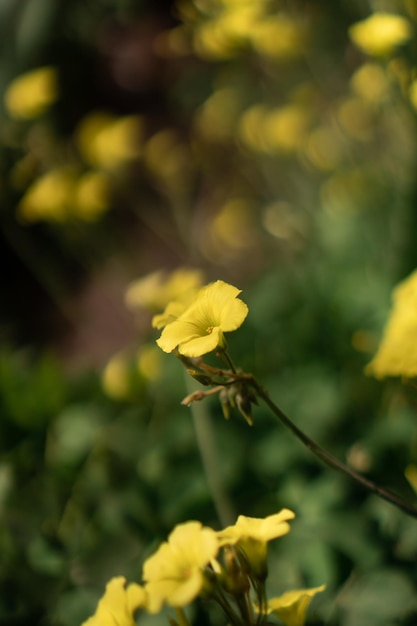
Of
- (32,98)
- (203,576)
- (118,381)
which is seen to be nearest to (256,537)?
(203,576)

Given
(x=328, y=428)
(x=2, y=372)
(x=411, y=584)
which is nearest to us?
(x=411, y=584)

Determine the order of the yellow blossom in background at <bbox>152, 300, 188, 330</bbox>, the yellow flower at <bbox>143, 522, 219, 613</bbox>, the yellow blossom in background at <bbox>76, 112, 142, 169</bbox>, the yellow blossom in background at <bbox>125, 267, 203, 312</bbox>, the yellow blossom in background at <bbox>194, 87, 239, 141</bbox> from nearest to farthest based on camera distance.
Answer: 1. the yellow flower at <bbox>143, 522, 219, 613</bbox>
2. the yellow blossom in background at <bbox>152, 300, 188, 330</bbox>
3. the yellow blossom in background at <bbox>125, 267, 203, 312</bbox>
4. the yellow blossom in background at <bbox>76, 112, 142, 169</bbox>
5. the yellow blossom in background at <bbox>194, 87, 239, 141</bbox>

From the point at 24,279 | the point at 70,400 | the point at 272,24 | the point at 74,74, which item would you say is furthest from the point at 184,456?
the point at 74,74

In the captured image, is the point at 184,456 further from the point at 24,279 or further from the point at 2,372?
the point at 24,279

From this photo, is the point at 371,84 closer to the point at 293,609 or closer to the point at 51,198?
the point at 51,198

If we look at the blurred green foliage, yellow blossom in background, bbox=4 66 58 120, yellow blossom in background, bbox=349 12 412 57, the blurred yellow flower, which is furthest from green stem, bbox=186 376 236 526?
yellow blossom in background, bbox=4 66 58 120

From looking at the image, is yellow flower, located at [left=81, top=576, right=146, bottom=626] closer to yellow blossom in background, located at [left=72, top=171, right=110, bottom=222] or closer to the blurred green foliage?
the blurred green foliage
